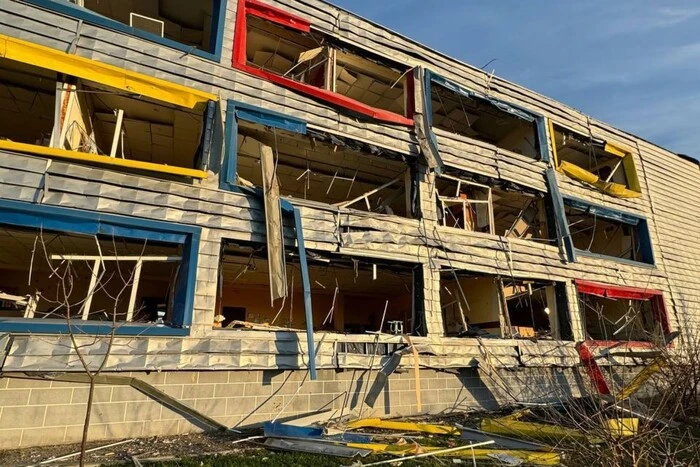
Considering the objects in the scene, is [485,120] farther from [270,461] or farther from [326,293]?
[270,461]

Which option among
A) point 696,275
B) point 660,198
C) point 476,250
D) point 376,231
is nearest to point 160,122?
point 376,231

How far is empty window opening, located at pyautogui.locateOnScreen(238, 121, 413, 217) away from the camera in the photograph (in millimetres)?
11961

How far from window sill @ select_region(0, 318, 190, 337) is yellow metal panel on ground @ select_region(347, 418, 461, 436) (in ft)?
13.1

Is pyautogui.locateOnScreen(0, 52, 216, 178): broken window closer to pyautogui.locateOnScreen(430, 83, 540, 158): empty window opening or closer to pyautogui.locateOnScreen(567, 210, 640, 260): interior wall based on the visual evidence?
pyautogui.locateOnScreen(430, 83, 540, 158): empty window opening

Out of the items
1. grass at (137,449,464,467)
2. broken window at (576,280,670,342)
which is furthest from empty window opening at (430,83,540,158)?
grass at (137,449,464,467)

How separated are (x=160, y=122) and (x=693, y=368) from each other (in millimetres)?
13386

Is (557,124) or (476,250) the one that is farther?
(557,124)

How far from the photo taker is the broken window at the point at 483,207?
1441cm

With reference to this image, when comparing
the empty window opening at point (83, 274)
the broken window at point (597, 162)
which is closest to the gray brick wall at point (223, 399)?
the empty window opening at point (83, 274)

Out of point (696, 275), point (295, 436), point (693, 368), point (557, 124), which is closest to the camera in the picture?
point (295, 436)

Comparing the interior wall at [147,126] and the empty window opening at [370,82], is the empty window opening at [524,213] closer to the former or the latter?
the empty window opening at [370,82]

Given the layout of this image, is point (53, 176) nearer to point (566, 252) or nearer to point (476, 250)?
point (476, 250)

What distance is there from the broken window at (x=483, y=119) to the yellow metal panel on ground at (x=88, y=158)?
861 cm

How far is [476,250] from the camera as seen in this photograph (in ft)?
43.4
